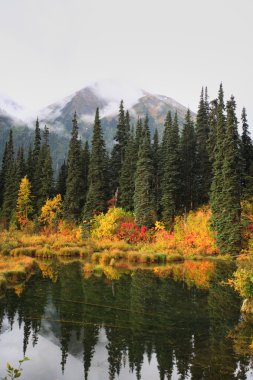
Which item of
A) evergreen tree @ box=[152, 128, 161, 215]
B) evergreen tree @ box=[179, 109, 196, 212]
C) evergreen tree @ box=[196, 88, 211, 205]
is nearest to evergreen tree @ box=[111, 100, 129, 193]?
evergreen tree @ box=[152, 128, 161, 215]

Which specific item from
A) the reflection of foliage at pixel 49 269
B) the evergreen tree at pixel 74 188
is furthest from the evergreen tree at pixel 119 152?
the reflection of foliage at pixel 49 269

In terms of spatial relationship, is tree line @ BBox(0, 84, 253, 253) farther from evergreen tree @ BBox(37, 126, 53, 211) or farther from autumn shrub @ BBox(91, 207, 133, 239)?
autumn shrub @ BBox(91, 207, 133, 239)

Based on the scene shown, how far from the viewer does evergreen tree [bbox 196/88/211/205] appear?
6181cm

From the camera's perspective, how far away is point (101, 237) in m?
54.3

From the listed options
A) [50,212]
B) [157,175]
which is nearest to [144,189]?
[157,175]

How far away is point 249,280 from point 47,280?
54.2ft

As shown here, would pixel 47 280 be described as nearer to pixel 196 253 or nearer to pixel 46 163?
pixel 196 253

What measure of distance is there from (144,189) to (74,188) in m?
14.2

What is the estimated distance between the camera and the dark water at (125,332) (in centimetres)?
1327

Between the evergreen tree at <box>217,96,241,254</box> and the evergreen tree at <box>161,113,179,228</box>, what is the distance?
39.6ft

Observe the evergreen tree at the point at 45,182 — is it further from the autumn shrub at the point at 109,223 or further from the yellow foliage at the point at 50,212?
the autumn shrub at the point at 109,223

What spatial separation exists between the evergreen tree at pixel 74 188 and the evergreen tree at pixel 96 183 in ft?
9.52

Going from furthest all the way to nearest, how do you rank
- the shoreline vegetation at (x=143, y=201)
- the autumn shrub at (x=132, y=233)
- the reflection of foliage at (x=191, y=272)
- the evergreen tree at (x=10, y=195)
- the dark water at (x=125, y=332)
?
1. the evergreen tree at (x=10, y=195)
2. the autumn shrub at (x=132, y=233)
3. the shoreline vegetation at (x=143, y=201)
4. the reflection of foliage at (x=191, y=272)
5. the dark water at (x=125, y=332)

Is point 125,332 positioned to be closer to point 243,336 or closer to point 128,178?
point 243,336
